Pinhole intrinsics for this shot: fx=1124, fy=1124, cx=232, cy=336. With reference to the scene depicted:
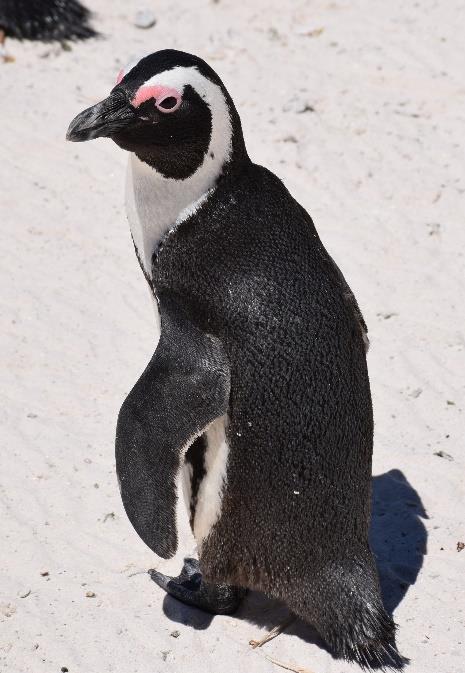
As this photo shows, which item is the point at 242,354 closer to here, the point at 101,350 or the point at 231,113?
the point at 231,113

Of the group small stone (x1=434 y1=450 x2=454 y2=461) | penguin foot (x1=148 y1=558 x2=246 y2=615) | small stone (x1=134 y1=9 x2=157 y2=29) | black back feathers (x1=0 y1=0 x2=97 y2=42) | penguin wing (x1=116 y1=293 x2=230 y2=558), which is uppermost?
penguin wing (x1=116 y1=293 x2=230 y2=558)

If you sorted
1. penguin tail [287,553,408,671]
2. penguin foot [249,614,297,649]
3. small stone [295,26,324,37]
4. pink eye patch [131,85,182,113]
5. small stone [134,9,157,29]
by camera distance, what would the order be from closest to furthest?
pink eye patch [131,85,182,113] < penguin tail [287,553,408,671] < penguin foot [249,614,297,649] < small stone [295,26,324,37] < small stone [134,9,157,29]

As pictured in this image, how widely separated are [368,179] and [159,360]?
3.00 meters

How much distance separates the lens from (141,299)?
4887 millimetres

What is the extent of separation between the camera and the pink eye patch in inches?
110

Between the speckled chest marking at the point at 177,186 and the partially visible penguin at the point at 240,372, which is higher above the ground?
the speckled chest marking at the point at 177,186

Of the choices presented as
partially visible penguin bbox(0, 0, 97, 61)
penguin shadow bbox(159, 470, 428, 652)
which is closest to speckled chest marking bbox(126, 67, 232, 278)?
→ penguin shadow bbox(159, 470, 428, 652)

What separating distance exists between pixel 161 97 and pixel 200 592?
4.80ft

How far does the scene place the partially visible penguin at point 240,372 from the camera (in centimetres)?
283

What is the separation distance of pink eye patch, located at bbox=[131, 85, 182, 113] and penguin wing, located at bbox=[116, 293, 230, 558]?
0.48m

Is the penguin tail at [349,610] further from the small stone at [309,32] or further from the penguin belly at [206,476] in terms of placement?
the small stone at [309,32]

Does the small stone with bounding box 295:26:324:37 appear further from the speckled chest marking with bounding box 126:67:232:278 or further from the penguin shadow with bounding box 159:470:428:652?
the speckled chest marking with bounding box 126:67:232:278

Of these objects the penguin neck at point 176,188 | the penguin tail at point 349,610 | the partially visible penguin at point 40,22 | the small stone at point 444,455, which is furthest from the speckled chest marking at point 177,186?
the partially visible penguin at point 40,22

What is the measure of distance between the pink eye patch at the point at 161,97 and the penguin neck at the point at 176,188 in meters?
0.15
